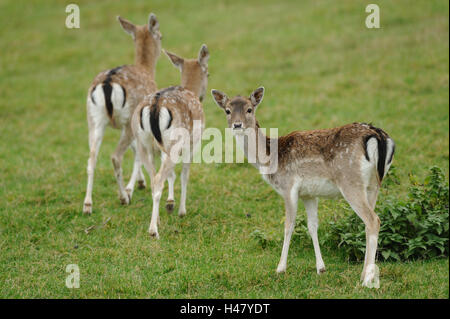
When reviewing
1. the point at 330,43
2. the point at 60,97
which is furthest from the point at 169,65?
the point at 330,43

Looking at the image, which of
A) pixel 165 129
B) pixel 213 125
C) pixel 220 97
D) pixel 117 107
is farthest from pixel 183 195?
pixel 213 125

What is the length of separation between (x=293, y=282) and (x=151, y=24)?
18.4 feet

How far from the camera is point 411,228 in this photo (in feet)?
21.4

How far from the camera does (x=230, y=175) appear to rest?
9602 millimetres

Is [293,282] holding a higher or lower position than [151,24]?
lower

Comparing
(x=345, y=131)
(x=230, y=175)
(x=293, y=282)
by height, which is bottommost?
(x=293, y=282)

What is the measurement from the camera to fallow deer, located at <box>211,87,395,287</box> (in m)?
5.58

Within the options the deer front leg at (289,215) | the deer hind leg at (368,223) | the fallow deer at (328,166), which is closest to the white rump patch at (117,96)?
the fallow deer at (328,166)

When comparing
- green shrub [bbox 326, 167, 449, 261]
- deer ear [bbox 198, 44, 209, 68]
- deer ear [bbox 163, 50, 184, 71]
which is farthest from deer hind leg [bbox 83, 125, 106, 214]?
green shrub [bbox 326, 167, 449, 261]

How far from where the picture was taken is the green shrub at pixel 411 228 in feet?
20.7

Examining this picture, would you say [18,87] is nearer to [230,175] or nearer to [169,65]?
[169,65]

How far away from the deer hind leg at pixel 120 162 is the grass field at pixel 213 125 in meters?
0.22

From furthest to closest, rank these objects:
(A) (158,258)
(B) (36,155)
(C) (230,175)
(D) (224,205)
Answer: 1. (B) (36,155)
2. (C) (230,175)
3. (D) (224,205)
4. (A) (158,258)

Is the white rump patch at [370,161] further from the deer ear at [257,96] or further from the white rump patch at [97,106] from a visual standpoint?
the white rump patch at [97,106]
